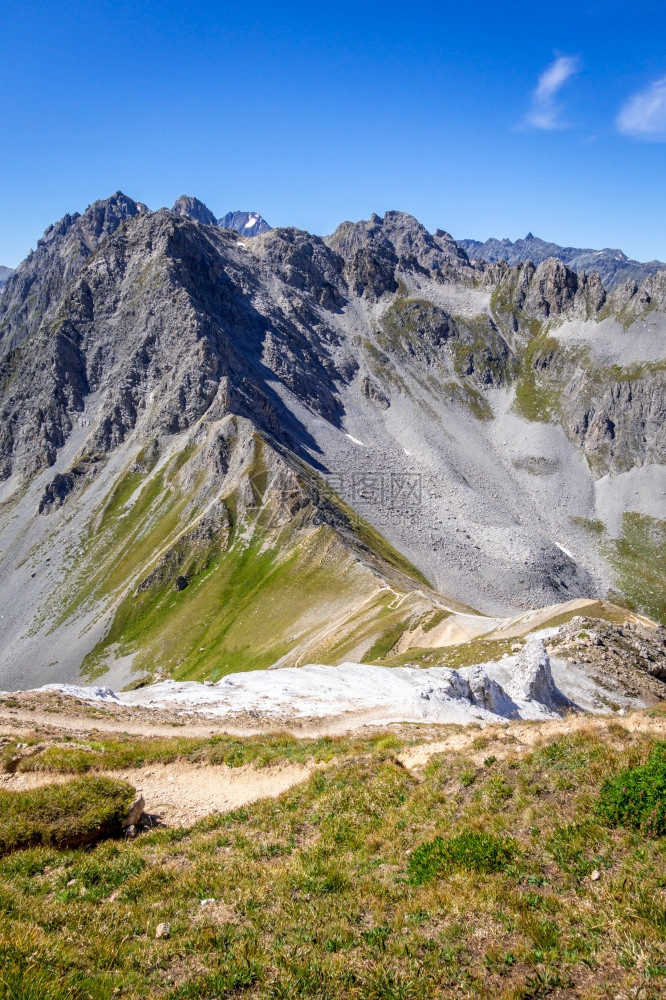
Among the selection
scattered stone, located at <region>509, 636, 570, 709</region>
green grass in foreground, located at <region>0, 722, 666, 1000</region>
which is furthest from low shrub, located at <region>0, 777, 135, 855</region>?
scattered stone, located at <region>509, 636, 570, 709</region>

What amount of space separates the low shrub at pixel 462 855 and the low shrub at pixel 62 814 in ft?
27.8

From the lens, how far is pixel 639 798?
10562 mm

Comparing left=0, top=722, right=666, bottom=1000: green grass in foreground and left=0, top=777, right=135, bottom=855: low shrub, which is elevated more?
left=0, top=722, right=666, bottom=1000: green grass in foreground

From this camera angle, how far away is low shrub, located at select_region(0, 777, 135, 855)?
1323cm

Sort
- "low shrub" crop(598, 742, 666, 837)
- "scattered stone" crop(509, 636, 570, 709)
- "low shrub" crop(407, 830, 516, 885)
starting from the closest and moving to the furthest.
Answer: "low shrub" crop(598, 742, 666, 837), "low shrub" crop(407, 830, 516, 885), "scattered stone" crop(509, 636, 570, 709)

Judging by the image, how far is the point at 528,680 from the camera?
1330 inches

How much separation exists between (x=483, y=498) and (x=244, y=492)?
90.4 metres

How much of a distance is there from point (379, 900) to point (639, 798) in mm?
5517

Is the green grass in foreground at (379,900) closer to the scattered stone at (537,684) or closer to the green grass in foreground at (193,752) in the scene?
the green grass in foreground at (193,752)

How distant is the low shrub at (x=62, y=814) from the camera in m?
13.2

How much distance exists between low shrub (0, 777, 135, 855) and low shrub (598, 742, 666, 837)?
12398 millimetres

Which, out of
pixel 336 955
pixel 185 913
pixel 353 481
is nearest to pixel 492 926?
pixel 336 955

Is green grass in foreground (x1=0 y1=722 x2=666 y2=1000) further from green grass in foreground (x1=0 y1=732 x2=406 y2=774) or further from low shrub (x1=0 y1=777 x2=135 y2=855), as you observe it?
green grass in foreground (x1=0 y1=732 x2=406 y2=774)

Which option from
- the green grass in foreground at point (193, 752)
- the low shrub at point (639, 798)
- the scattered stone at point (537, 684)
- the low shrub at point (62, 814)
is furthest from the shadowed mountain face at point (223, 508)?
the low shrub at point (639, 798)
